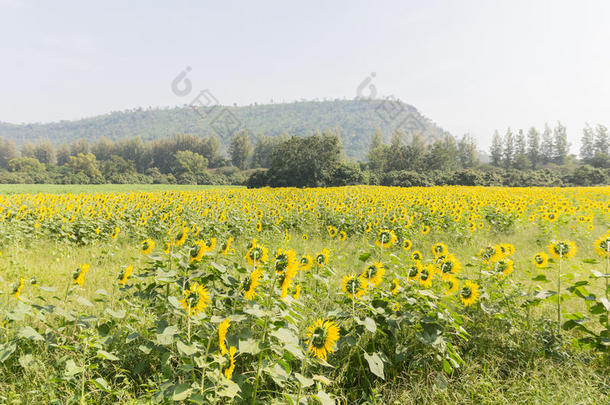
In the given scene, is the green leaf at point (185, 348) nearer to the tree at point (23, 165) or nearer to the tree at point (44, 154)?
the tree at point (23, 165)

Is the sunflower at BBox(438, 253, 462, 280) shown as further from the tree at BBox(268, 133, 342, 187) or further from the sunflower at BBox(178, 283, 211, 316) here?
the tree at BBox(268, 133, 342, 187)

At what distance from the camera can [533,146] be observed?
78.7 meters

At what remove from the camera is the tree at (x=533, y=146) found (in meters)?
76.6

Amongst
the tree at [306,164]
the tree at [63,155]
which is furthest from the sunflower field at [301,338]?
the tree at [63,155]

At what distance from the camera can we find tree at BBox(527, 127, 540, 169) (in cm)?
7656

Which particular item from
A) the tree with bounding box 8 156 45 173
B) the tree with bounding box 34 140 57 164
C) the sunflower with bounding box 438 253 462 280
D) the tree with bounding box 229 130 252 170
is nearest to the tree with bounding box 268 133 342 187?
the sunflower with bounding box 438 253 462 280

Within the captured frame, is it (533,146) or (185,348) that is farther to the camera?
(533,146)

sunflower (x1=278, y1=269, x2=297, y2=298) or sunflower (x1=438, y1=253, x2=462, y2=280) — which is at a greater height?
sunflower (x1=278, y1=269, x2=297, y2=298)

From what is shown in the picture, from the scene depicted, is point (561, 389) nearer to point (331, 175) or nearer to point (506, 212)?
point (506, 212)

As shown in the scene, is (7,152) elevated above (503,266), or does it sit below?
above

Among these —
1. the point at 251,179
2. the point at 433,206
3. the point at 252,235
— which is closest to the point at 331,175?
the point at 251,179

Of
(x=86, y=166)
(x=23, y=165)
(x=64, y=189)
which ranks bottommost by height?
(x=64, y=189)

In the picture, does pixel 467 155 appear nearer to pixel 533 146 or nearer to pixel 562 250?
pixel 533 146

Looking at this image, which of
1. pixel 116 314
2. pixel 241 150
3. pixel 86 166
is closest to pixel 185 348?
pixel 116 314
